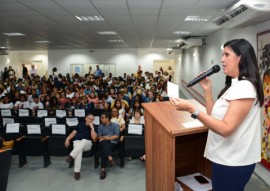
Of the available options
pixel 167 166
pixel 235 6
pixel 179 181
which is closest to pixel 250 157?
pixel 167 166

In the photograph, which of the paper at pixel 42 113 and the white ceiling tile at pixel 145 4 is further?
the paper at pixel 42 113

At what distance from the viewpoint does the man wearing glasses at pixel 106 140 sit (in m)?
4.60

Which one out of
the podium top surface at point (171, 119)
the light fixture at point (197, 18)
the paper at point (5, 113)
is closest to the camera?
the podium top surface at point (171, 119)

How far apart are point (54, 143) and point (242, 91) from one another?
174 inches

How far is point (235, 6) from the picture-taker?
438 centimetres

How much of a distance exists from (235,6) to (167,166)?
393 centimetres

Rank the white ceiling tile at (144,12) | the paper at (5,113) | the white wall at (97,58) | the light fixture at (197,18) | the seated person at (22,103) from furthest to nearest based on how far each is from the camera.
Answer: the white wall at (97,58)
the seated person at (22,103)
the paper at (5,113)
the light fixture at (197,18)
the white ceiling tile at (144,12)

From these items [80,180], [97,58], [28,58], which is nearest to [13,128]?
[80,180]

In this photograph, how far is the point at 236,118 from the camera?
115 centimetres

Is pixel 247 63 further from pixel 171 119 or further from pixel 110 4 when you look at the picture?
pixel 110 4

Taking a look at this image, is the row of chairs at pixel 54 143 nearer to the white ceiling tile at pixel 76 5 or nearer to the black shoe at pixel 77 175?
the black shoe at pixel 77 175

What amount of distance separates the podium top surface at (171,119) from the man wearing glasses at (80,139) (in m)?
3.20

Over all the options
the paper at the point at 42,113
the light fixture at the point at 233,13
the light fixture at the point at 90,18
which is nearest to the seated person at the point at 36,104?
the paper at the point at 42,113

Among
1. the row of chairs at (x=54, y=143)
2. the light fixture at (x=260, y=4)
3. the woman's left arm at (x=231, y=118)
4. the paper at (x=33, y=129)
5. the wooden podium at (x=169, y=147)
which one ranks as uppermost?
the light fixture at (x=260, y=4)
